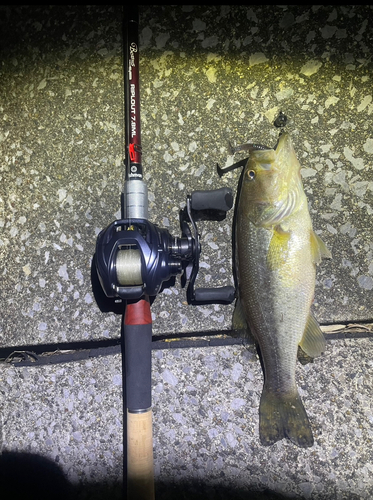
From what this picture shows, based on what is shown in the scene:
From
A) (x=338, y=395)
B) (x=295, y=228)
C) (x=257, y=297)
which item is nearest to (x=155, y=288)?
(x=257, y=297)

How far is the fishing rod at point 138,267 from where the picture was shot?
1344 millimetres

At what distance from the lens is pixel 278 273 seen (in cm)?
148

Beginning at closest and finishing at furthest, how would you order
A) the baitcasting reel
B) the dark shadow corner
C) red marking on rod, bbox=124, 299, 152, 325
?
the baitcasting reel
red marking on rod, bbox=124, 299, 152, 325
the dark shadow corner

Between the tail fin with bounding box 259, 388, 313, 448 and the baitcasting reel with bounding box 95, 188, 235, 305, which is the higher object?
the baitcasting reel with bounding box 95, 188, 235, 305

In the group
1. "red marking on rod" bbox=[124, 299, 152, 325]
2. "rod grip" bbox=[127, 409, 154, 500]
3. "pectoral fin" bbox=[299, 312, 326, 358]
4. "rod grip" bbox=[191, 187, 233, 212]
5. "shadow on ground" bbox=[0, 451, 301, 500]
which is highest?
"rod grip" bbox=[191, 187, 233, 212]

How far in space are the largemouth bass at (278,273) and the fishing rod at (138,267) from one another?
0.13 metres

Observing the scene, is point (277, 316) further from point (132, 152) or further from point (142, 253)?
point (132, 152)

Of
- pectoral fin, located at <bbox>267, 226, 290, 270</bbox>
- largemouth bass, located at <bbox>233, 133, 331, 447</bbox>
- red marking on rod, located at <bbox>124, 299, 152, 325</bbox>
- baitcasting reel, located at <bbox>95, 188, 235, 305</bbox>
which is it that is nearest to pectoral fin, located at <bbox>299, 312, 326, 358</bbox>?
largemouth bass, located at <bbox>233, 133, 331, 447</bbox>

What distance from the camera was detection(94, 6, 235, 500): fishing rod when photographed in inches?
52.9

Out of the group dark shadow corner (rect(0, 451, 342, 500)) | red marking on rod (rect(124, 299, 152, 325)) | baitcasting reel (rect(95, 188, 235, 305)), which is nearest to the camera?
baitcasting reel (rect(95, 188, 235, 305))

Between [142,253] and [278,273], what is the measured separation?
59 centimetres

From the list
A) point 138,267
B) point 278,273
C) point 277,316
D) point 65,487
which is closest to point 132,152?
point 138,267

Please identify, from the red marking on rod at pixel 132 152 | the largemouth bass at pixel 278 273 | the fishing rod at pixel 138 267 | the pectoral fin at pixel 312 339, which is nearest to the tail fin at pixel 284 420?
the largemouth bass at pixel 278 273

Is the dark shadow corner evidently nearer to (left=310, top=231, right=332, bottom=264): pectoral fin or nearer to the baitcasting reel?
the baitcasting reel
